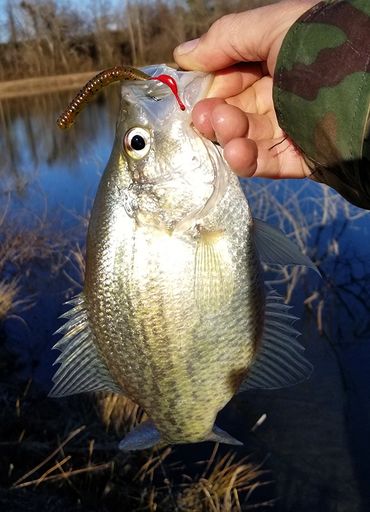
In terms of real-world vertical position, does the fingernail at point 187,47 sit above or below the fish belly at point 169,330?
above

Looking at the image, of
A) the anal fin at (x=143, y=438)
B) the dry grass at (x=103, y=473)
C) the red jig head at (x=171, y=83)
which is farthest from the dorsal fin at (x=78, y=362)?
the dry grass at (x=103, y=473)

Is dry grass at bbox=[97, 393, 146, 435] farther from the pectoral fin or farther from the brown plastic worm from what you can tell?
the brown plastic worm

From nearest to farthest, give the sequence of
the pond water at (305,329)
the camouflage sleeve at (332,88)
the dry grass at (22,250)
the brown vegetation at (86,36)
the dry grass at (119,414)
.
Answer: the camouflage sleeve at (332,88) < the pond water at (305,329) < the dry grass at (119,414) < the dry grass at (22,250) < the brown vegetation at (86,36)

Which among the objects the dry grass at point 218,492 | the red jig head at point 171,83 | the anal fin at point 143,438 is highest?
the red jig head at point 171,83

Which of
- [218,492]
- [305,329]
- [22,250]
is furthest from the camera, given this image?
[22,250]

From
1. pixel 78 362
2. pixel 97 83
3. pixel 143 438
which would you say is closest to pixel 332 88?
pixel 97 83

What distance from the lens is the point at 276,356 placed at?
2189mm

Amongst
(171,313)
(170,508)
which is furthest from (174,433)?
(170,508)

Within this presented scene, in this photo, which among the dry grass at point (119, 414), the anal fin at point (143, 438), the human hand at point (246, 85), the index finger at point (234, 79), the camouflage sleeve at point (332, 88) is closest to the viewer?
the camouflage sleeve at point (332, 88)

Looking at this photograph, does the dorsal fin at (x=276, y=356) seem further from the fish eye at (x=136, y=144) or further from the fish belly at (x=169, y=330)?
the fish eye at (x=136, y=144)

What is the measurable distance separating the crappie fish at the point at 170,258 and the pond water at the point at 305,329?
3.52m

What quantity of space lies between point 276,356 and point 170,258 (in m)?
0.61

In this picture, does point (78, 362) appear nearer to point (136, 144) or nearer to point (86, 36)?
point (136, 144)

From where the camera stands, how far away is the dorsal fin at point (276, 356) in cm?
217
